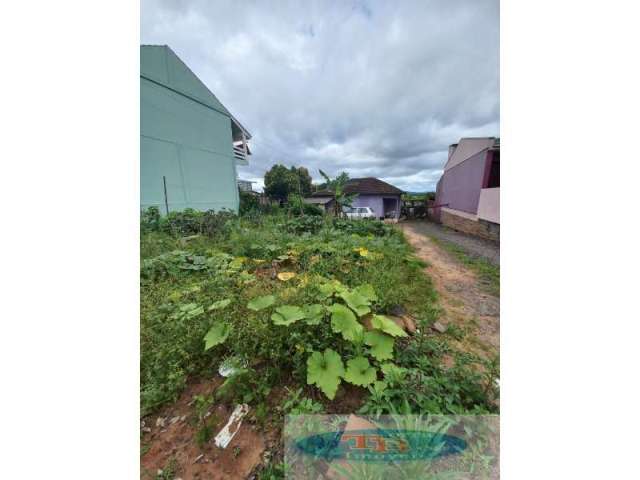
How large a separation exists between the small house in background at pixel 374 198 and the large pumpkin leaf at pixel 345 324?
6538mm

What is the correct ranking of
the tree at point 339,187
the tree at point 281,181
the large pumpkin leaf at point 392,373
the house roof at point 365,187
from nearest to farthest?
the large pumpkin leaf at point 392,373
the tree at point 339,187
the house roof at point 365,187
the tree at point 281,181

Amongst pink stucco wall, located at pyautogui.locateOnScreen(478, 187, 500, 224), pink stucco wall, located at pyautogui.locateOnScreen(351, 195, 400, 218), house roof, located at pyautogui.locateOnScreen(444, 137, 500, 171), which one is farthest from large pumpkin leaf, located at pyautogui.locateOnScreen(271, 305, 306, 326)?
pink stucco wall, located at pyautogui.locateOnScreen(351, 195, 400, 218)

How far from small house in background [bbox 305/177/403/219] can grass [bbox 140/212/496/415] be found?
5.30m

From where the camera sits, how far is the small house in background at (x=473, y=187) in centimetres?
196

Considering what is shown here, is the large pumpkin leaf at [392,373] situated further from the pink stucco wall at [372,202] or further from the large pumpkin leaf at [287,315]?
the pink stucco wall at [372,202]

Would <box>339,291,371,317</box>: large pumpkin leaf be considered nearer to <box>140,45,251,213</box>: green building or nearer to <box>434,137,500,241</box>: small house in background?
<box>434,137,500,241</box>: small house in background

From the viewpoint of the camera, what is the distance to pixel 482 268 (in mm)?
3137

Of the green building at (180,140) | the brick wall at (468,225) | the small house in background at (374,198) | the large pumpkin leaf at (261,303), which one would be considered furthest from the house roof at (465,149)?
the green building at (180,140)

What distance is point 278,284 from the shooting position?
2.25 meters

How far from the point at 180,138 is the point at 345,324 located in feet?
21.6

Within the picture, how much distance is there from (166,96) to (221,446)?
23.8 feet

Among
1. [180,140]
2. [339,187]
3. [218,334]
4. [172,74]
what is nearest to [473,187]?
[218,334]
